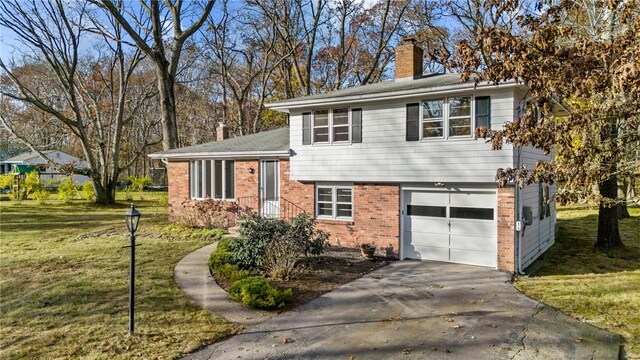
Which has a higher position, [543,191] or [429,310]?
[543,191]

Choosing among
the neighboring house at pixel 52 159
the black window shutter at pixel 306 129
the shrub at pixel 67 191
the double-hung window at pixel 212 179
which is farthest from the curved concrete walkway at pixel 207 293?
the neighboring house at pixel 52 159

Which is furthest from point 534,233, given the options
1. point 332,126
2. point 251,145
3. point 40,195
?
point 40,195

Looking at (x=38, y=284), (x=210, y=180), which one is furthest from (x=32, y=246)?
(x=210, y=180)

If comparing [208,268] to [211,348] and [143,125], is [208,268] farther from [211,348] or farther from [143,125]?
[143,125]

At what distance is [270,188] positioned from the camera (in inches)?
572

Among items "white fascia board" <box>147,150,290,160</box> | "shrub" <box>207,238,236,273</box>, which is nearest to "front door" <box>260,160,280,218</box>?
"white fascia board" <box>147,150,290,160</box>

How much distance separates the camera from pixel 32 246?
1250 centimetres

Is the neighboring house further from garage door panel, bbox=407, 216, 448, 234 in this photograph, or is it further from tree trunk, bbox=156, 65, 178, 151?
garage door panel, bbox=407, 216, 448, 234

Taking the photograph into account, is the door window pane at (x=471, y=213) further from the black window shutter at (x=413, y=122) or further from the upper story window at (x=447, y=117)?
the black window shutter at (x=413, y=122)

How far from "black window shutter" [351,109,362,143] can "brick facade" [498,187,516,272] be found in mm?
4183

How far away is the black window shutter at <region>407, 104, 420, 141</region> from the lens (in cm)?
1099

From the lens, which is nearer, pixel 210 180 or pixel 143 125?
pixel 210 180

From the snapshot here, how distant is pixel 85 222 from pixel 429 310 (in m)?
16.2

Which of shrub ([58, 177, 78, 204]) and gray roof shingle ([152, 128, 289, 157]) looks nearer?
gray roof shingle ([152, 128, 289, 157])
